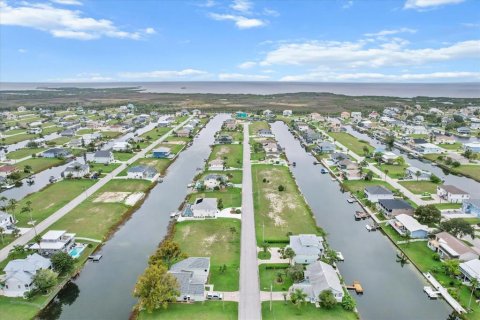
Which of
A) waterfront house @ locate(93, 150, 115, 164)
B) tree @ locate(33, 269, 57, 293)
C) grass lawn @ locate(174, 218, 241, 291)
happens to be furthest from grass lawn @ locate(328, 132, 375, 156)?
tree @ locate(33, 269, 57, 293)

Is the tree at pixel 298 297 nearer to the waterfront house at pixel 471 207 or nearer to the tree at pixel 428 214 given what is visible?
the tree at pixel 428 214

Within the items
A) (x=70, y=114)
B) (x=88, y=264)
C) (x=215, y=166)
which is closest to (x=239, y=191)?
(x=215, y=166)

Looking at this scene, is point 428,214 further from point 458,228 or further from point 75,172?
point 75,172

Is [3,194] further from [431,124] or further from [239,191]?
[431,124]

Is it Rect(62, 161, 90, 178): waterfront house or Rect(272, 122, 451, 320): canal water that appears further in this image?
Rect(62, 161, 90, 178): waterfront house

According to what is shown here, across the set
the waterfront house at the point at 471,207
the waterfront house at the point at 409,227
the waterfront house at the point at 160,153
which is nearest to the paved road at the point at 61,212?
the waterfront house at the point at 160,153

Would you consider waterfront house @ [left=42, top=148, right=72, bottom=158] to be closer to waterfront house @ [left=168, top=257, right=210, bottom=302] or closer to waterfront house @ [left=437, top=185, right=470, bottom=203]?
waterfront house @ [left=168, top=257, right=210, bottom=302]
